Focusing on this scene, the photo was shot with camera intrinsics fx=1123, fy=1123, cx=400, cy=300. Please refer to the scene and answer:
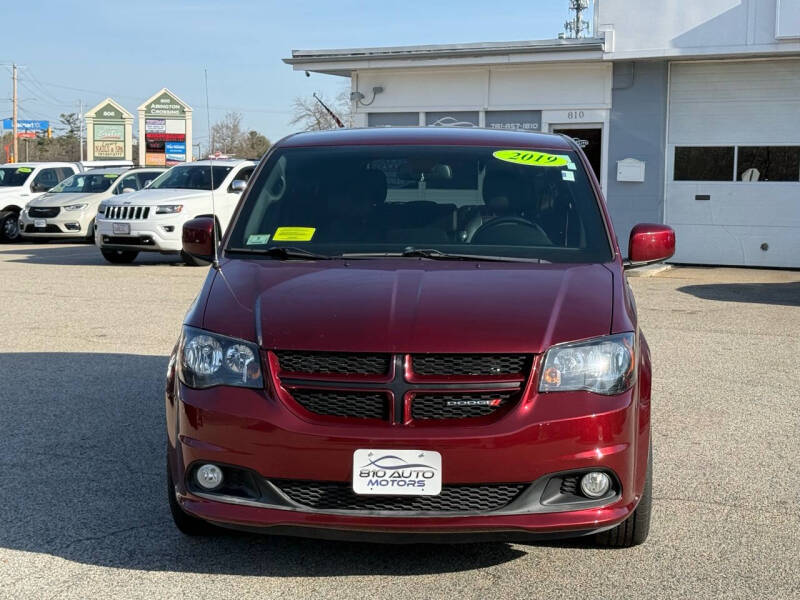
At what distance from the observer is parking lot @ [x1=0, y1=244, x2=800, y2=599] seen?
411 cm

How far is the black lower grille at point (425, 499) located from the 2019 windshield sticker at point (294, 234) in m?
1.50

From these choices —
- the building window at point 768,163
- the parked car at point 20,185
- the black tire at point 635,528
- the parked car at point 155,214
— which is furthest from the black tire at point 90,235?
the black tire at point 635,528

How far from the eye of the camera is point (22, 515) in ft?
16.0

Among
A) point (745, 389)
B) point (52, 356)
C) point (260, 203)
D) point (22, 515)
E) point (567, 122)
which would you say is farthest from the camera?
point (567, 122)

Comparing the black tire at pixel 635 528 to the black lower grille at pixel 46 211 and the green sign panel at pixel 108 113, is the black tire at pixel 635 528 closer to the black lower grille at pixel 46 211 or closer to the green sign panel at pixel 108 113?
the black lower grille at pixel 46 211

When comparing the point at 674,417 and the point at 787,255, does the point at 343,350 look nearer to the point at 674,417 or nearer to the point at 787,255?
the point at 674,417

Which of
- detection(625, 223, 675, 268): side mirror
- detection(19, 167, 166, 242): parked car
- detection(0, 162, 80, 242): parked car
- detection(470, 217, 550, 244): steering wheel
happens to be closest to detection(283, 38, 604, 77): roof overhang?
detection(19, 167, 166, 242): parked car

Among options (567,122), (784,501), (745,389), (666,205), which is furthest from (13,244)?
(784,501)

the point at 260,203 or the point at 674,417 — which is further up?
the point at 260,203

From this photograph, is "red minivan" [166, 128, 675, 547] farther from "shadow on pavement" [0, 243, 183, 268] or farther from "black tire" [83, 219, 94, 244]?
"black tire" [83, 219, 94, 244]

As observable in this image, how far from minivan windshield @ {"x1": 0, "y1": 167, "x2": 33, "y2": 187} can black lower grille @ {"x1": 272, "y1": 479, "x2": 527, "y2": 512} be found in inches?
907

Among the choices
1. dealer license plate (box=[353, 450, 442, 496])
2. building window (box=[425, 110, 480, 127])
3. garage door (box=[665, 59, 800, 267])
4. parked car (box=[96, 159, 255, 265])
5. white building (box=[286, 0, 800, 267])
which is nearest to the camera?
dealer license plate (box=[353, 450, 442, 496])

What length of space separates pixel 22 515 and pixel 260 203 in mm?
1767

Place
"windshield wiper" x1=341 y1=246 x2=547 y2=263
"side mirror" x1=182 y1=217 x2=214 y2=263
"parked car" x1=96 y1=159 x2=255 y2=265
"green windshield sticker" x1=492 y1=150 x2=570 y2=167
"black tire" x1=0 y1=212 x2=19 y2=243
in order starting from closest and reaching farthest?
"windshield wiper" x1=341 y1=246 x2=547 y2=263 → "side mirror" x1=182 y1=217 x2=214 y2=263 → "green windshield sticker" x1=492 y1=150 x2=570 y2=167 → "parked car" x1=96 y1=159 x2=255 y2=265 → "black tire" x1=0 y1=212 x2=19 y2=243
